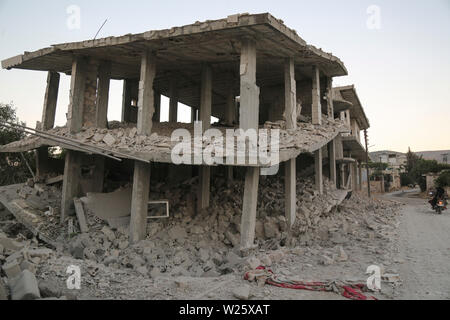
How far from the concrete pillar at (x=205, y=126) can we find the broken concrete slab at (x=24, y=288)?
5.99m

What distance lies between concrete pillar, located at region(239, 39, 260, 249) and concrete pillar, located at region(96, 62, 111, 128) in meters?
5.50

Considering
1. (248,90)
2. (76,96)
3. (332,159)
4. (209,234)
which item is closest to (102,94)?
(76,96)

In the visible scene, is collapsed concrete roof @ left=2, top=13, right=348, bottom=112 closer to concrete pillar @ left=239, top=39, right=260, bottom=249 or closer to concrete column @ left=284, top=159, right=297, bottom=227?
concrete pillar @ left=239, top=39, right=260, bottom=249

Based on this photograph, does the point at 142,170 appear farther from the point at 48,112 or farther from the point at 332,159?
the point at 332,159

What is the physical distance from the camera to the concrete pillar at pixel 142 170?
8.75m

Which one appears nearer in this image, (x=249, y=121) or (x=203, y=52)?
(x=249, y=121)

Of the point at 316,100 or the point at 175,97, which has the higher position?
the point at 175,97

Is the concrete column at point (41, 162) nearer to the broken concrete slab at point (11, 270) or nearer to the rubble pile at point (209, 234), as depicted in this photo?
the rubble pile at point (209, 234)

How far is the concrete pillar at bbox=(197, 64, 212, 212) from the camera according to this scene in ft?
32.8

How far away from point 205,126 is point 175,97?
14.4 ft

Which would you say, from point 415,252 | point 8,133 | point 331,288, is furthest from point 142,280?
point 8,133

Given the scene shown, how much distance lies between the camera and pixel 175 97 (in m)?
13.9

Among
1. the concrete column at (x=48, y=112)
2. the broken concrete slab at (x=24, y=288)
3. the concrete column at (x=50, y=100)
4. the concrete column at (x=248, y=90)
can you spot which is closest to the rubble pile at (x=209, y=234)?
the broken concrete slab at (x=24, y=288)
